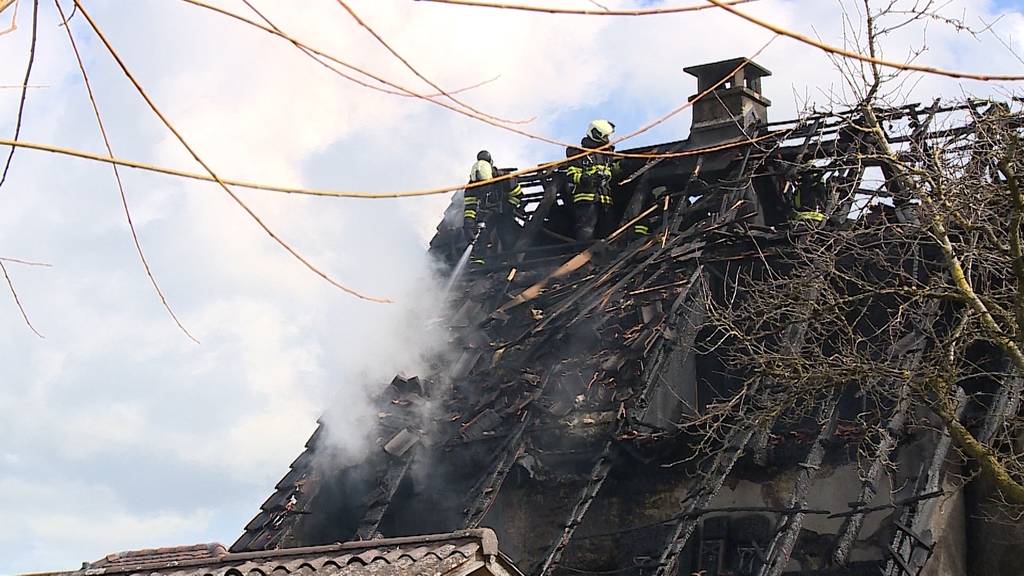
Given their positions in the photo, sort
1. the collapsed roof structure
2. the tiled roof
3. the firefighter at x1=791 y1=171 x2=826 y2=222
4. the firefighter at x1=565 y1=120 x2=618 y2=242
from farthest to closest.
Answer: the firefighter at x1=565 y1=120 x2=618 y2=242 → the firefighter at x1=791 y1=171 x2=826 y2=222 → the collapsed roof structure → the tiled roof

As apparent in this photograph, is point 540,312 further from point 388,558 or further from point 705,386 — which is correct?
point 388,558

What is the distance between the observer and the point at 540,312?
21.0 m

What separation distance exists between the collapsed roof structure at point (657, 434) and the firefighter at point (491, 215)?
3.56 feet

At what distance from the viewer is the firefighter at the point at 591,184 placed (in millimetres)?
22297

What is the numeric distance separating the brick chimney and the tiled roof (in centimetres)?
1266

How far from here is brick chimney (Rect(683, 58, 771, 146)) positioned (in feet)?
73.3

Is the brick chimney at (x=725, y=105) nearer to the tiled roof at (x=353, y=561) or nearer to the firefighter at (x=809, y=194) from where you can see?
the firefighter at (x=809, y=194)

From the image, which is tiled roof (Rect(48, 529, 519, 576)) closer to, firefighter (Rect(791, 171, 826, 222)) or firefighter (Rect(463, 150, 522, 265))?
firefighter (Rect(791, 171, 826, 222))

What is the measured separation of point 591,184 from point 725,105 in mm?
2340

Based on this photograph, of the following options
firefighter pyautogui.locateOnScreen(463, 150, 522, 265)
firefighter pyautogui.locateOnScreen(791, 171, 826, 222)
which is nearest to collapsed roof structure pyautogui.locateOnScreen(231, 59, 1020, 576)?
firefighter pyautogui.locateOnScreen(791, 171, 826, 222)

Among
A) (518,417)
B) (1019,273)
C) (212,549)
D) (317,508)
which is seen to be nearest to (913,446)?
(518,417)

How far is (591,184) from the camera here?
2234 cm

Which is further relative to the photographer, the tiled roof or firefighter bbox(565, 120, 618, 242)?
firefighter bbox(565, 120, 618, 242)

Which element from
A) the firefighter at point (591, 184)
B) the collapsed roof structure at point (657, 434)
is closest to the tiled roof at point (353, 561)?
the collapsed roof structure at point (657, 434)
